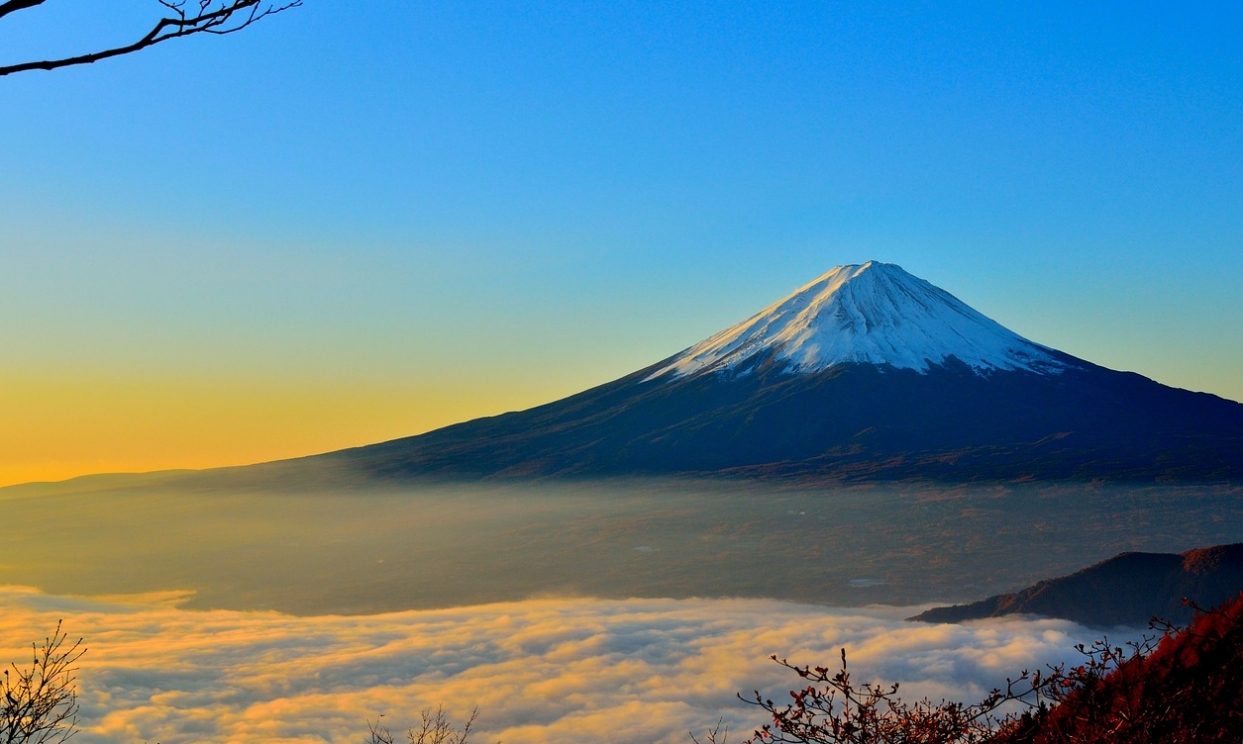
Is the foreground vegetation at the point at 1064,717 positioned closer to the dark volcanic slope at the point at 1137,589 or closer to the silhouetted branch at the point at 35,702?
the silhouetted branch at the point at 35,702

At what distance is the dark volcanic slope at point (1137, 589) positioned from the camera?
129 meters

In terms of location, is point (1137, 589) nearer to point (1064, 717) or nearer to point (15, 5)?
point (1064, 717)

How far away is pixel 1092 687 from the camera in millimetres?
8656

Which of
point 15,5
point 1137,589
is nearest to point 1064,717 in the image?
point 15,5

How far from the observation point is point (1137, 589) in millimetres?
140375

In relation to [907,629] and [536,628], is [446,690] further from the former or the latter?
[907,629]

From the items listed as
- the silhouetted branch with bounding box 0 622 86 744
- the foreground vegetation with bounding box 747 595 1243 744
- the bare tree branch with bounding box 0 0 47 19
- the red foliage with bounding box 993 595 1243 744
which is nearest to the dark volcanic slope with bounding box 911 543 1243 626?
the red foliage with bounding box 993 595 1243 744

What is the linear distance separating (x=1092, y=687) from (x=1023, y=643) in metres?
148

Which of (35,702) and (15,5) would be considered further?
(35,702)

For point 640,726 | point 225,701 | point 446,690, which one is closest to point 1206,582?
point 640,726

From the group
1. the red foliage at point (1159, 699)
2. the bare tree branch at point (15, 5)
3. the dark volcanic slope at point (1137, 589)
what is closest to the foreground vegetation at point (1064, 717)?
the red foliage at point (1159, 699)

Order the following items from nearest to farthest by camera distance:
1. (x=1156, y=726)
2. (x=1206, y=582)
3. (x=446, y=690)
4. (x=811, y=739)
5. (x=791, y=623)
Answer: (x=1156, y=726), (x=811, y=739), (x=1206, y=582), (x=446, y=690), (x=791, y=623)

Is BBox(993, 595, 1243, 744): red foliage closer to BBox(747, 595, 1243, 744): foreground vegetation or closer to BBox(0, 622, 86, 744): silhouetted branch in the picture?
BBox(747, 595, 1243, 744): foreground vegetation

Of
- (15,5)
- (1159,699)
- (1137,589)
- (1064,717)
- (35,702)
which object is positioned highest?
(15,5)
